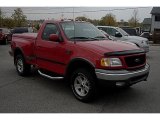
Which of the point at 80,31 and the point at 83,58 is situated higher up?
the point at 80,31

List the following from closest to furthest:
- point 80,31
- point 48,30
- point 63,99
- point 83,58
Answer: point 83,58, point 63,99, point 80,31, point 48,30

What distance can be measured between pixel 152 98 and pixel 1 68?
6223 mm

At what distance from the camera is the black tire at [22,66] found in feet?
26.2

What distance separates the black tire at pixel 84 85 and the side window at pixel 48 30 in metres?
1.49

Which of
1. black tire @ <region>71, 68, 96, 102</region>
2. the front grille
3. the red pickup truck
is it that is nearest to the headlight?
the red pickup truck

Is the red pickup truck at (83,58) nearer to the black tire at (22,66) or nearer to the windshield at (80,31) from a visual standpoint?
the windshield at (80,31)

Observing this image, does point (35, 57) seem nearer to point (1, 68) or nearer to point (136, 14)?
point (1, 68)

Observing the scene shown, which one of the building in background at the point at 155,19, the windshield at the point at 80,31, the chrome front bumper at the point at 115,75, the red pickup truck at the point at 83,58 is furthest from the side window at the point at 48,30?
the building in background at the point at 155,19

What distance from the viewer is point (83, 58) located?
5438 mm

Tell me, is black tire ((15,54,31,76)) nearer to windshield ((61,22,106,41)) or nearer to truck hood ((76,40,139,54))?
windshield ((61,22,106,41))

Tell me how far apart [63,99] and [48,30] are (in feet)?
7.02

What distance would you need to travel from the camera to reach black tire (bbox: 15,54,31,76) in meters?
8.00

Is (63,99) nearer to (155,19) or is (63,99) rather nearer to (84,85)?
(84,85)

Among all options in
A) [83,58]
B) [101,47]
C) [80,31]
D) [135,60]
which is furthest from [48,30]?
[135,60]
